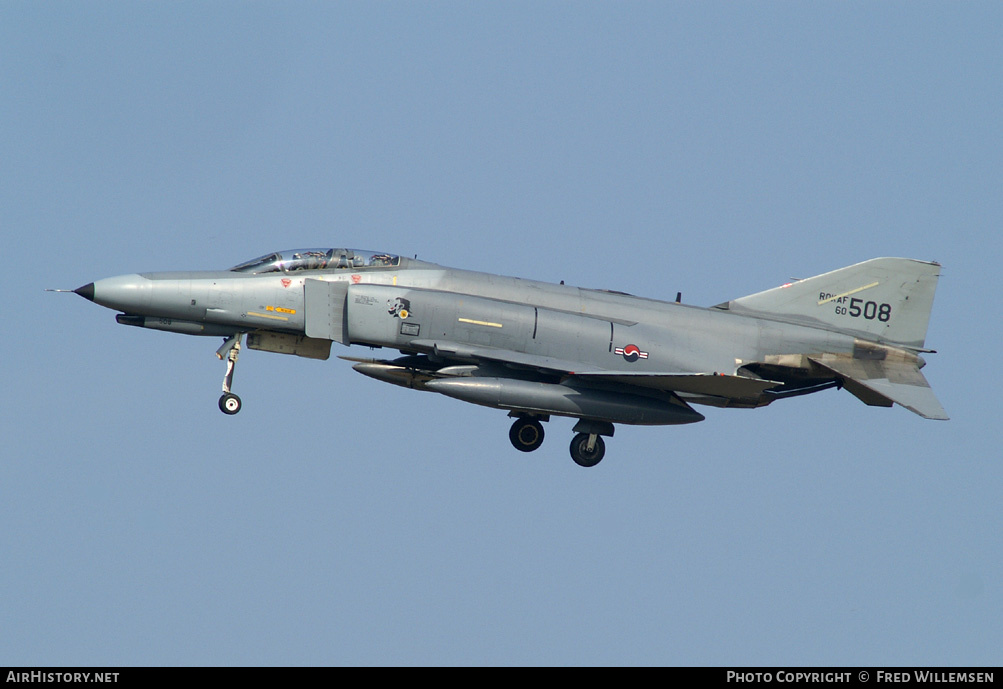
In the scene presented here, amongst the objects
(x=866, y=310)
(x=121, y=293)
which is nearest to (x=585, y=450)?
(x=866, y=310)

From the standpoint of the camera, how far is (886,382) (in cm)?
2275

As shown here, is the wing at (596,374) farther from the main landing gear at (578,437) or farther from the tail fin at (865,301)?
the tail fin at (865,301)

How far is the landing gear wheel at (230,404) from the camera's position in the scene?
69.7 feet

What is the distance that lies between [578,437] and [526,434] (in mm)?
945

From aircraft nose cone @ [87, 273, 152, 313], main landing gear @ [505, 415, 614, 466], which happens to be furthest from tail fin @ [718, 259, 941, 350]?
aircraft nose cone @ [87, 273, 152, 313]

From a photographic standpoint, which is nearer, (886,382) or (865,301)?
(886,382)

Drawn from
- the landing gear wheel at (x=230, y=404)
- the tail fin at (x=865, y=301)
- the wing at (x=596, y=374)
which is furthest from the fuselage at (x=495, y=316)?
the landing gear wheel at (x=230, y=404)

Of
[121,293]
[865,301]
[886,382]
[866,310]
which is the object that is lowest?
[886,382]

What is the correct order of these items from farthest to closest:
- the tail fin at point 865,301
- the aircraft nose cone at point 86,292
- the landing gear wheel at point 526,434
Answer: the tail fin at point 865,301 → the landing gear wheel at point 526,434 → the aircraft nose cone at point 86,292

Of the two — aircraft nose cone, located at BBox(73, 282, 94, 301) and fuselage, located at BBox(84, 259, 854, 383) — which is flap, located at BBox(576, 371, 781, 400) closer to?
fuselage, located at BBox(84, 259, 854, 383)

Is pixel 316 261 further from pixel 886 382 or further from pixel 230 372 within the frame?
pixel 886 382

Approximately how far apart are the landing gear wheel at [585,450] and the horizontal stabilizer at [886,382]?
4.14 m
